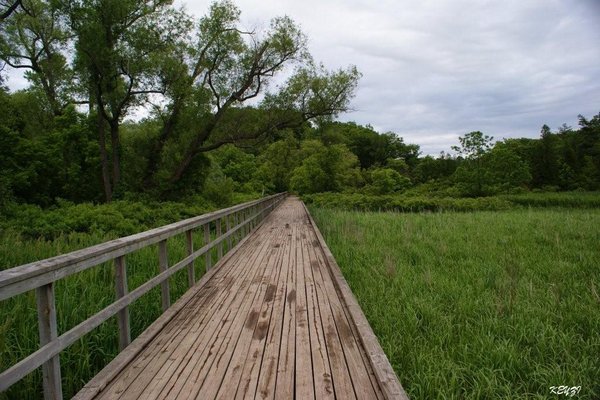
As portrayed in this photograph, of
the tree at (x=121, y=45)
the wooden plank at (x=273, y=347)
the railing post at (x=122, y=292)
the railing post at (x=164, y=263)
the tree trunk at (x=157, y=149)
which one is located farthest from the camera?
the tree trunk at (x=157, y=149)

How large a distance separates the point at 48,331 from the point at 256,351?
1.51 m

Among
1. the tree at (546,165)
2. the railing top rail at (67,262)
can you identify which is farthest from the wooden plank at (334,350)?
the tree at (546,165)

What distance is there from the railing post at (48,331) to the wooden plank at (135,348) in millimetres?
203

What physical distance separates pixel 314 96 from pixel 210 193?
9369 millimetres

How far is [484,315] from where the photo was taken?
4398 millimetres

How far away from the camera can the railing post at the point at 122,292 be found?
290 centimetres

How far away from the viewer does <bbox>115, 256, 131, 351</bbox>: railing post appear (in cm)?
290

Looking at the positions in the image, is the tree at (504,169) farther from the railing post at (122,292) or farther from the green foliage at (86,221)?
the railing post at (122,292)

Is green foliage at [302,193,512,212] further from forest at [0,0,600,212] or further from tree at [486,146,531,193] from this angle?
tree at [486,146,531,193]

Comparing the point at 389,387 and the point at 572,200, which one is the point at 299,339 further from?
the point at 572,200

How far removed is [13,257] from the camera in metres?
6.30

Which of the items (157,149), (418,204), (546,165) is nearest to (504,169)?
(546,165)

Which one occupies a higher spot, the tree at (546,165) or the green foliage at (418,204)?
the tree at (546,165)

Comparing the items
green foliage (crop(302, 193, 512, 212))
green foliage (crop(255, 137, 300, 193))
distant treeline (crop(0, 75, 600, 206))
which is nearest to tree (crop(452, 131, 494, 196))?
distant treeline (crop(0, 75, 600, 206))
